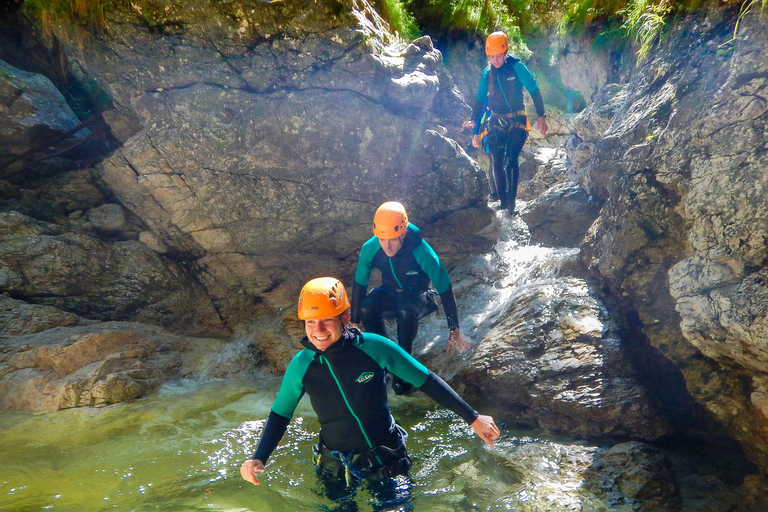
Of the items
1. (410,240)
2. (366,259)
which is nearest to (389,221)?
(410,240)

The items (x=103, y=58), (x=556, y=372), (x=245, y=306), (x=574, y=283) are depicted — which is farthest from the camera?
(x=245, y=306)

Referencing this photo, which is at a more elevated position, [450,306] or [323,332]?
[450,306]

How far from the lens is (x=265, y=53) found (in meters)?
6.70

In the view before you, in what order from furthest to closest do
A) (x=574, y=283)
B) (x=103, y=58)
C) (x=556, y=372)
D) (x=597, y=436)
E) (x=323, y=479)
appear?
(x=103, y=58)
(x=574, y=283)
(x=556, y=372)
(x=597, y=436)
(x=323, y=479)

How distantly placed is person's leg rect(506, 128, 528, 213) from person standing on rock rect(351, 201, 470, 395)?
326 cm

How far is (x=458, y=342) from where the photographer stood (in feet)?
17.4

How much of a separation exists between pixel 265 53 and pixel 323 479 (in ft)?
19.0

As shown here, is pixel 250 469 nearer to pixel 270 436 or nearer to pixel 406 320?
pixel 270 436

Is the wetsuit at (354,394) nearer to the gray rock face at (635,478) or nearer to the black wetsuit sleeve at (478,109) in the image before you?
the gray rock face at (635,478)

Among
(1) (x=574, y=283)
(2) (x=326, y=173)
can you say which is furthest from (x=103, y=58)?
(1) (x=574, y=283)

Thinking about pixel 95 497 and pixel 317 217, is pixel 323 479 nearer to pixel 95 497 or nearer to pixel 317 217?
pixel 95 497

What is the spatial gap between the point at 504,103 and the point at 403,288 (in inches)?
148

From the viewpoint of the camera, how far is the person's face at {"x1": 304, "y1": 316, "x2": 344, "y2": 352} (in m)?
3.20

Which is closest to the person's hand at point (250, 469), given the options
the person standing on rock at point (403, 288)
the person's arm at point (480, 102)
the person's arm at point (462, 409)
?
the person's arm at point (462, 409)
